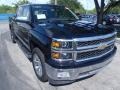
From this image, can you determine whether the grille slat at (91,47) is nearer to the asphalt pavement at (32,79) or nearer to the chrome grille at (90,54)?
the chrome grille at (90,54)

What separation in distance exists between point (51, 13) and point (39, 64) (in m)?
1.73

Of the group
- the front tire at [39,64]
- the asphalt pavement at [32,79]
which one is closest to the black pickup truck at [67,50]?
the front tire at [39,64]

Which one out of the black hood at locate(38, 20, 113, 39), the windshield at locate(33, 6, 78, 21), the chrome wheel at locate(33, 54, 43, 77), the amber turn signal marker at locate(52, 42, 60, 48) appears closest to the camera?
the amber turn signal marker at locate(52, 42, 60, 48)

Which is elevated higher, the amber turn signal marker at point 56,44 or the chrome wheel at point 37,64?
the amber turn signal marker at point 56,44

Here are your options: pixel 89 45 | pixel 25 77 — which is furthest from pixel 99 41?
pixel 25 77

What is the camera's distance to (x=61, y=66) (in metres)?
4.51

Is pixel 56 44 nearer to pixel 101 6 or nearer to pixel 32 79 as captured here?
pixel 32 79

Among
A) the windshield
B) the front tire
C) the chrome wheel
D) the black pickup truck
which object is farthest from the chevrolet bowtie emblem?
the windshield

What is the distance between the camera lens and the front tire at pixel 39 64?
5.04 meters

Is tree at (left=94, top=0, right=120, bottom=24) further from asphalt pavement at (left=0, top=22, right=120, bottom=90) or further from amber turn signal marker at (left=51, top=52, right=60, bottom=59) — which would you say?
amber turn signal marker at (left=51, top=52, right=60, bottom=59)

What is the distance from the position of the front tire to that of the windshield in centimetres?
111

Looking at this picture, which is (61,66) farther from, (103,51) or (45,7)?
(45,7)

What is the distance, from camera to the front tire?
16.5 ft

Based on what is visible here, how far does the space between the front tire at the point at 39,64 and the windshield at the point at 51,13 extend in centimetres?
111
